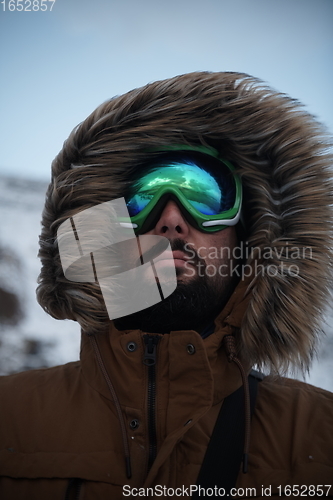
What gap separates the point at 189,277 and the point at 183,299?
4.1 inches

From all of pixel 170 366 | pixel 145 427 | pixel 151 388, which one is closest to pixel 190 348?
pixel 170 366

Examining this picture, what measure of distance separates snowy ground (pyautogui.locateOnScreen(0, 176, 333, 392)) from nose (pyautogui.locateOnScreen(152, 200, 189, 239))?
99 centimetres

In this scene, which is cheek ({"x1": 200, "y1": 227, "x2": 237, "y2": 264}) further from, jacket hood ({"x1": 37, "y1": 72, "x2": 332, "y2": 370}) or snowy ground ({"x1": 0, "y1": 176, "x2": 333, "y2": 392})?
snowy ground ({"x1": 0, "y1": 176, "x2": 333, "y2": 392})

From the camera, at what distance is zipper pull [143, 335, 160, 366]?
4.35 ft

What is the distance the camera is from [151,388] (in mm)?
1308

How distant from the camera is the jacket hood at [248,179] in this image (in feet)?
4.86

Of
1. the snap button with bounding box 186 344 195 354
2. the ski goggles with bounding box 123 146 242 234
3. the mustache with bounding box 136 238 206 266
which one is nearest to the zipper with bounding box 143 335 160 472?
the snap button with bounding box 186 344 195 354

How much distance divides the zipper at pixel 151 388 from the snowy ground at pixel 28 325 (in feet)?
4.07

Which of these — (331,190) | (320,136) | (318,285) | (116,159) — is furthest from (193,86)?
(318,285)

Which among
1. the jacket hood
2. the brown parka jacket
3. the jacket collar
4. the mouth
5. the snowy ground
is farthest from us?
the snowy ground

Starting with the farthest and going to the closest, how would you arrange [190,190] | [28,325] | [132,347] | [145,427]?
[28,325] < [190,190] < [132,347] < [145,427]

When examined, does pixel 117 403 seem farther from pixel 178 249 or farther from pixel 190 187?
pixel 190 187

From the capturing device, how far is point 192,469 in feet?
3.98

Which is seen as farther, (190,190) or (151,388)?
(190,190)
